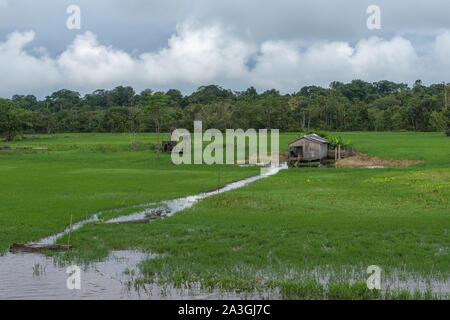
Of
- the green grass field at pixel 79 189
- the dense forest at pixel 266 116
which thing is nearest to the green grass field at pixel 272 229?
the green grass field at pixel 79 189

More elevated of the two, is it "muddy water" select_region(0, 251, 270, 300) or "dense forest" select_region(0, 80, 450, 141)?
"dense forest" select_region(0, 80, 450, 141)

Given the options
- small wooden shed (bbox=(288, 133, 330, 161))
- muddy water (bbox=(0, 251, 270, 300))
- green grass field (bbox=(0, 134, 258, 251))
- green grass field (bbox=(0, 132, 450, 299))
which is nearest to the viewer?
muddy water (bbox=(0, 251, 270, 300))

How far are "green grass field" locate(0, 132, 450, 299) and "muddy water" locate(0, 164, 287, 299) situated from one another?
2.04 feet

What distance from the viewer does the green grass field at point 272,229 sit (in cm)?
1243

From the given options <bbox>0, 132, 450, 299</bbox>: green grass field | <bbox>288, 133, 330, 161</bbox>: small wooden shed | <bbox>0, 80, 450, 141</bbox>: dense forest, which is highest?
<bbox>0, 80, 450, 141</bbox>: dense forest

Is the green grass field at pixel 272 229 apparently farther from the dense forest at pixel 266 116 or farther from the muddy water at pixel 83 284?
the dense forest at pixel 266 116

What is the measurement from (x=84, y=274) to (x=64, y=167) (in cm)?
3855

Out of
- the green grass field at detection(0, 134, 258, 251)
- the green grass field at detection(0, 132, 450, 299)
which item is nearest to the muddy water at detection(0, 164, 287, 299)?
the green grass field at detection(0, 132, 450, 299)

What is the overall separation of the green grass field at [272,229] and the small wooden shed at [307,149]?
2350 centimetres

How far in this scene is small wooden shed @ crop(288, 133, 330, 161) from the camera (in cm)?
5894

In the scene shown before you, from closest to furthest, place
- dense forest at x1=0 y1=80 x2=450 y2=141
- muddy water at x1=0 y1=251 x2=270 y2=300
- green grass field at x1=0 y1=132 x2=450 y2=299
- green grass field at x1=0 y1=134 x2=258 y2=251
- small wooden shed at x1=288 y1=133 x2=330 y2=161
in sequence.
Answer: muddy water at x1=0 y1=251 x2=270 y2=300 < green grass field at x1=0 y1=132 x2=450 y2=299 < green grass field at x1=0 y1=134 x2=258 y2=251 < small wooden shed at x1=288 y1=133 x2=330 y2=161 < dense forest at x1=0 y1=80 x2=450 y2=141

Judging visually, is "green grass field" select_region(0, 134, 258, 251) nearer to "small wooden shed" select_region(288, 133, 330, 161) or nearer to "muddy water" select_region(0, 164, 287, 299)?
"muddy water" select_region(0, 164, 287, 299)
